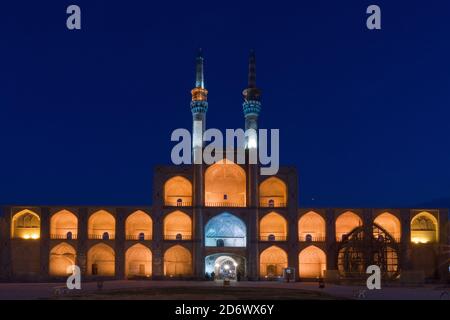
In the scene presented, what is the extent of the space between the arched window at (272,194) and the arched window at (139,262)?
9911 millimetres

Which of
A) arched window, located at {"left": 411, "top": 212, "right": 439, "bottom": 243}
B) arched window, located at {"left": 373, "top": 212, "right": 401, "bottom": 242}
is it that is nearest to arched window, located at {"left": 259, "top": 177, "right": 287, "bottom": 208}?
arched window, located at {"left": 373, "top": 212, "right": 401, "bottom": 242}

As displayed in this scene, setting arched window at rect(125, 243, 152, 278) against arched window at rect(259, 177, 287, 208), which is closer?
arched window at rect(125, 243, 152, 278)

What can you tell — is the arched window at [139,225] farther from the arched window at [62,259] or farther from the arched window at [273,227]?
the arched window at [273,227]

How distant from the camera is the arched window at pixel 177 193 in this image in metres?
50.3

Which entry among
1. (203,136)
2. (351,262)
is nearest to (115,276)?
(203,136)

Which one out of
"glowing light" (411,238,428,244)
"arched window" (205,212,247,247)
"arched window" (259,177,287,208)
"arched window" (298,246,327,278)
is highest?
"arched window" (259,177,287,208)

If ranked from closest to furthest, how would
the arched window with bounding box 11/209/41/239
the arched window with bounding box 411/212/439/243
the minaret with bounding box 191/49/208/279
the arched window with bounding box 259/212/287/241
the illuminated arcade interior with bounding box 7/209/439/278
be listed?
the minaret with bounding box 191/49/208/279 → the illuminated arcade interior with bounding box 7/209/439/278 → the arched window with bounding box 11/209/41/239 → the arched window with bounding box 259/212/287/241 → the arched window with bounding box 411/212/439/243

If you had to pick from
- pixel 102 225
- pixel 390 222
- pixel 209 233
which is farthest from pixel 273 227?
pixel 102 225

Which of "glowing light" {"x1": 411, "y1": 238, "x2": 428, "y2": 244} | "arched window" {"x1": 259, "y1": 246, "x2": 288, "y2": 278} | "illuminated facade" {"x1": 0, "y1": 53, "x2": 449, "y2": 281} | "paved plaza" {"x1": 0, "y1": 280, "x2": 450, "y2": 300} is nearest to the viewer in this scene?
"paved plaza" {"x1": 0, "y1": 280, "x2": 450, "y2": 300}

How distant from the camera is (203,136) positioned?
5231 cm

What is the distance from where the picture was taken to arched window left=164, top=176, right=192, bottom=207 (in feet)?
165

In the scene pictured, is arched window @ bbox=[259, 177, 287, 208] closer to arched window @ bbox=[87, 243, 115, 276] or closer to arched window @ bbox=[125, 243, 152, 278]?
arched window @ bbox=[125, 243, 152, 278]

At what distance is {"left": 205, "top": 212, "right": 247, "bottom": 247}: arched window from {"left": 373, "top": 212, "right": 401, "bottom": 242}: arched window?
10.9 m

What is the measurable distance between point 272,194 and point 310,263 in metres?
6.26
